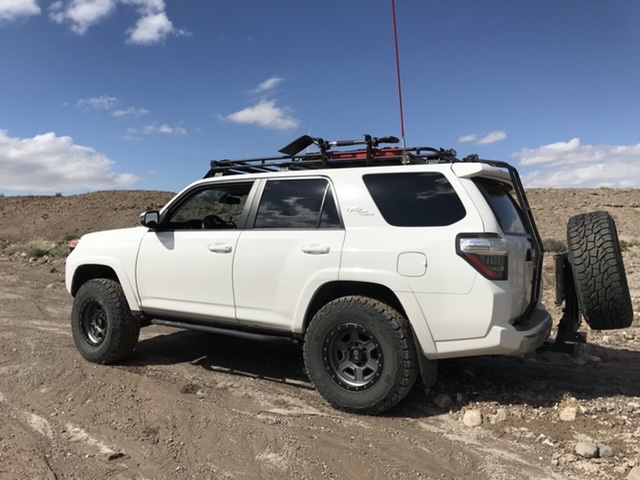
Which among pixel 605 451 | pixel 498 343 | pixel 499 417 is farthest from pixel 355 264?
pixel 605 451

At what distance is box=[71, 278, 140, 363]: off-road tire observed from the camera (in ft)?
17.0

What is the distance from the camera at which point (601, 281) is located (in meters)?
3.86

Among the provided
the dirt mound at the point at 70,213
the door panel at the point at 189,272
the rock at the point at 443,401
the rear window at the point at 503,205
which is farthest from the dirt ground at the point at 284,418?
the dirt mound at the point at 70,213

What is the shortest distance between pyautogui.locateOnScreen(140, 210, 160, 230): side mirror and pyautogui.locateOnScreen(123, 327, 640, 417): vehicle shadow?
146 centimetres

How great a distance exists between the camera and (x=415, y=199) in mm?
3912

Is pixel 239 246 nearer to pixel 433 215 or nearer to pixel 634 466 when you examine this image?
pixel 433 215

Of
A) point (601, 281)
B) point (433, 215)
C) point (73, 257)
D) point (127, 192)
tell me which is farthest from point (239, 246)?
point (127, 192)

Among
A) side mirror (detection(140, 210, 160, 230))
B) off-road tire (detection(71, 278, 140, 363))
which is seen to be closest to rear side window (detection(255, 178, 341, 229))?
side mirror (detection(140, 210, 160, 230))

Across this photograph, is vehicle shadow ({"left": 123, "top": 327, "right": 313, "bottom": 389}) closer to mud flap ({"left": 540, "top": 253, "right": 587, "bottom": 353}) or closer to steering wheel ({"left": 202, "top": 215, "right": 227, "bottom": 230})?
steering wheel ({"left": 202, "top": 215, "right": 227, "bottom": 230})

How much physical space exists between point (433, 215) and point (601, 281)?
54.6 inches

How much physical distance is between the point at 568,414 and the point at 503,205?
1673 mm

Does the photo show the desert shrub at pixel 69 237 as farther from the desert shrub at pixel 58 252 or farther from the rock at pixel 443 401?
the rock at pixel 443 401

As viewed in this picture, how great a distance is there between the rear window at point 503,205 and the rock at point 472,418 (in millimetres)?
1396

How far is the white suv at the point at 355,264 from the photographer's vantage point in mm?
3605
